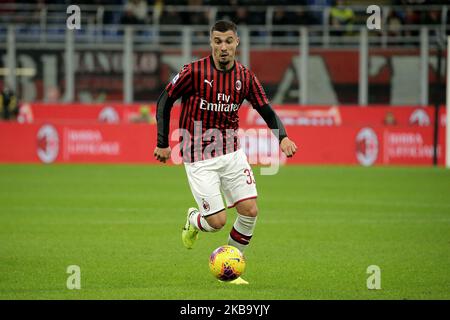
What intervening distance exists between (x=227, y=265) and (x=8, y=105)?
20644 millimetres

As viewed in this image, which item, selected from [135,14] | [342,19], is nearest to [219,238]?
[342,19]

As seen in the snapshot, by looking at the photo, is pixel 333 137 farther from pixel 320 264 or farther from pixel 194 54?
pixel 320 264

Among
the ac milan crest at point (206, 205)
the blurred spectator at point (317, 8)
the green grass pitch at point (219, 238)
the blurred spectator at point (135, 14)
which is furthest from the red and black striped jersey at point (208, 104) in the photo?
the blurred spectator at point (135, 14)

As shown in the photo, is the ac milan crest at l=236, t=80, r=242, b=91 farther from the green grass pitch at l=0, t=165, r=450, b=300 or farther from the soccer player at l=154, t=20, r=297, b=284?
the green grass pitch at l=0, t=165, r=450, b=300

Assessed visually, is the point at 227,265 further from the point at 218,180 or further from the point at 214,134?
the point at 214,134

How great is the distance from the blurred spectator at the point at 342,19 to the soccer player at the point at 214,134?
19.2 meters

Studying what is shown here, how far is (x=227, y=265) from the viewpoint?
8539mm

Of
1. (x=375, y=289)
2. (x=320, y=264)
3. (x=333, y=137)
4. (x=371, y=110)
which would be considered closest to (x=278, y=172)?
(x=333, y=137)

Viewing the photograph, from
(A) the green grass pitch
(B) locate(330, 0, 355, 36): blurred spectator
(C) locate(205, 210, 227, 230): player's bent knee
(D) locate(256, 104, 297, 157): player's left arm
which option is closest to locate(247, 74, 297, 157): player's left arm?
(D) locate(256, 104, 297, 157): player's left arm

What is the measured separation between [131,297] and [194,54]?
22.0 m

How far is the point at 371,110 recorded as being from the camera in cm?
2775

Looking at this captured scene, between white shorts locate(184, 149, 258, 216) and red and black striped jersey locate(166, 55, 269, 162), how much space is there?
0.09 m

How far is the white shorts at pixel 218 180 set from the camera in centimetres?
891

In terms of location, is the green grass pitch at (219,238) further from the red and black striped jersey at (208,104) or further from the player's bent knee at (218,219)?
the red and black striped jersey at (208,104)
